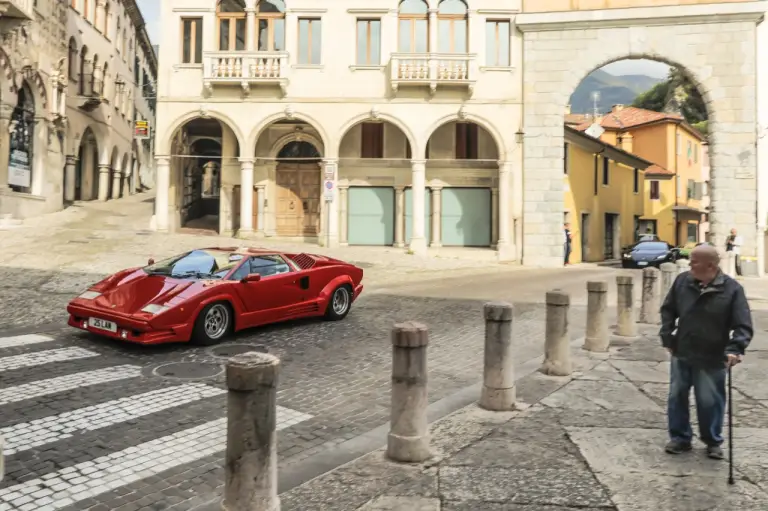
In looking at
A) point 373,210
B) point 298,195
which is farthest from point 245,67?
point 373,210

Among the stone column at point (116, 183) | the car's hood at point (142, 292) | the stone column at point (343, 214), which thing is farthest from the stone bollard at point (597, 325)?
the stone column at point (116, 183)

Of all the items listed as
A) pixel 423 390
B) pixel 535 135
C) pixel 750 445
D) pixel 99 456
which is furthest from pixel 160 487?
pixel 535 135

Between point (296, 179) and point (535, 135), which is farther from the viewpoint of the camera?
point (296, 179)

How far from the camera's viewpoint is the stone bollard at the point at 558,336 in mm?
6461

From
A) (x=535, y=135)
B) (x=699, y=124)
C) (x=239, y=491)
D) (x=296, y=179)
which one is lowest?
(x=239, y=491)

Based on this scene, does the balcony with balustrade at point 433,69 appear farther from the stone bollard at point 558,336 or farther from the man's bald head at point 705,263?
the man's bald head at point 705,263

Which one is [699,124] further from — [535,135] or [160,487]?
[160,487]

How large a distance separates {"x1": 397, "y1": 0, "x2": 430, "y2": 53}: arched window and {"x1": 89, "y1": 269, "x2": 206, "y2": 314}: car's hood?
19691 millimetres

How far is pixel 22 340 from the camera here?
769cm

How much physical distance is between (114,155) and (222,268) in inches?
1221

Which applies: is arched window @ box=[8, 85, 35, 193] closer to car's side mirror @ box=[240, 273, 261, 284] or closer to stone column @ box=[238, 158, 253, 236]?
stone column @ box=[238, 158, 253, 236]

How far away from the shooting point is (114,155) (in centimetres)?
3512

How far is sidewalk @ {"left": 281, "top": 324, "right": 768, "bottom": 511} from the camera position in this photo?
11.5ft

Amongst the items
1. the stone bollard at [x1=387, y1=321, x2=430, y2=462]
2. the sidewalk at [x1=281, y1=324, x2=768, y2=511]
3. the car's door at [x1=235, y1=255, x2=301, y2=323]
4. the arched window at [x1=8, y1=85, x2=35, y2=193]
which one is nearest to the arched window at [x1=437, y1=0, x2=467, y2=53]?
the arched window at [x1=8, y1=85, x2=35, y2=193]
